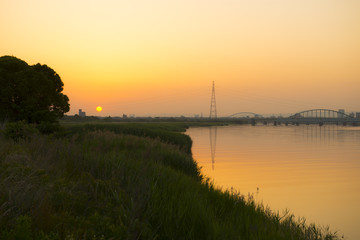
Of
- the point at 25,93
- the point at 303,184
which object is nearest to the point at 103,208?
the point at 303,184

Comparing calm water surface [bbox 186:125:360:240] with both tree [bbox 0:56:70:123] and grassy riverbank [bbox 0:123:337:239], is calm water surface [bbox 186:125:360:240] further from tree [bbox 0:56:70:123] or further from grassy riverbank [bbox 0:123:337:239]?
tree [bbox 0:56:70:123]

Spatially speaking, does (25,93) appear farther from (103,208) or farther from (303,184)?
(103,208)

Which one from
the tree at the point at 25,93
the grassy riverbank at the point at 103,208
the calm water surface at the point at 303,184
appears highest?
the tree at the point at 25,93

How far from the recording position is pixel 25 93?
33031mm

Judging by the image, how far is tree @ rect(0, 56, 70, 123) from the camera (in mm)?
32406

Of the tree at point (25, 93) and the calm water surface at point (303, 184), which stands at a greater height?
the tree at point (25, 93)

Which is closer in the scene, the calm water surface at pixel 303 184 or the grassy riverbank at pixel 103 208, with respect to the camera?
the grassy riverbank at pixel 103 208

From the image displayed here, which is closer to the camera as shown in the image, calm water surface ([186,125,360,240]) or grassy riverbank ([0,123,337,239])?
grassy riverbank ([0,123,337,239])

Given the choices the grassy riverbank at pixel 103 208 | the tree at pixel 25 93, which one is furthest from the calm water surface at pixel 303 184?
the tree at pixel 25 93

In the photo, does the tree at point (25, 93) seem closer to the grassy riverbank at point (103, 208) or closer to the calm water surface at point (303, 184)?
the calm water surface at point (303, 184)

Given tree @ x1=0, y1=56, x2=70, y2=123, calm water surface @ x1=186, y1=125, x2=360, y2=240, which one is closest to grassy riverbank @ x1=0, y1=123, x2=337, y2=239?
calm water surface @ x1=186, y1=125, x2=360, y2=240

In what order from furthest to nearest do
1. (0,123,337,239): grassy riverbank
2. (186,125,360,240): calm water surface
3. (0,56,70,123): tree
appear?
(0,56,70,123): tree
(186,125,360,240): calm water surface
(0,123,337,239): grassy riverbank

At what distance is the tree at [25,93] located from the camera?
106 ft

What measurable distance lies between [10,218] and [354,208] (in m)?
14.6
